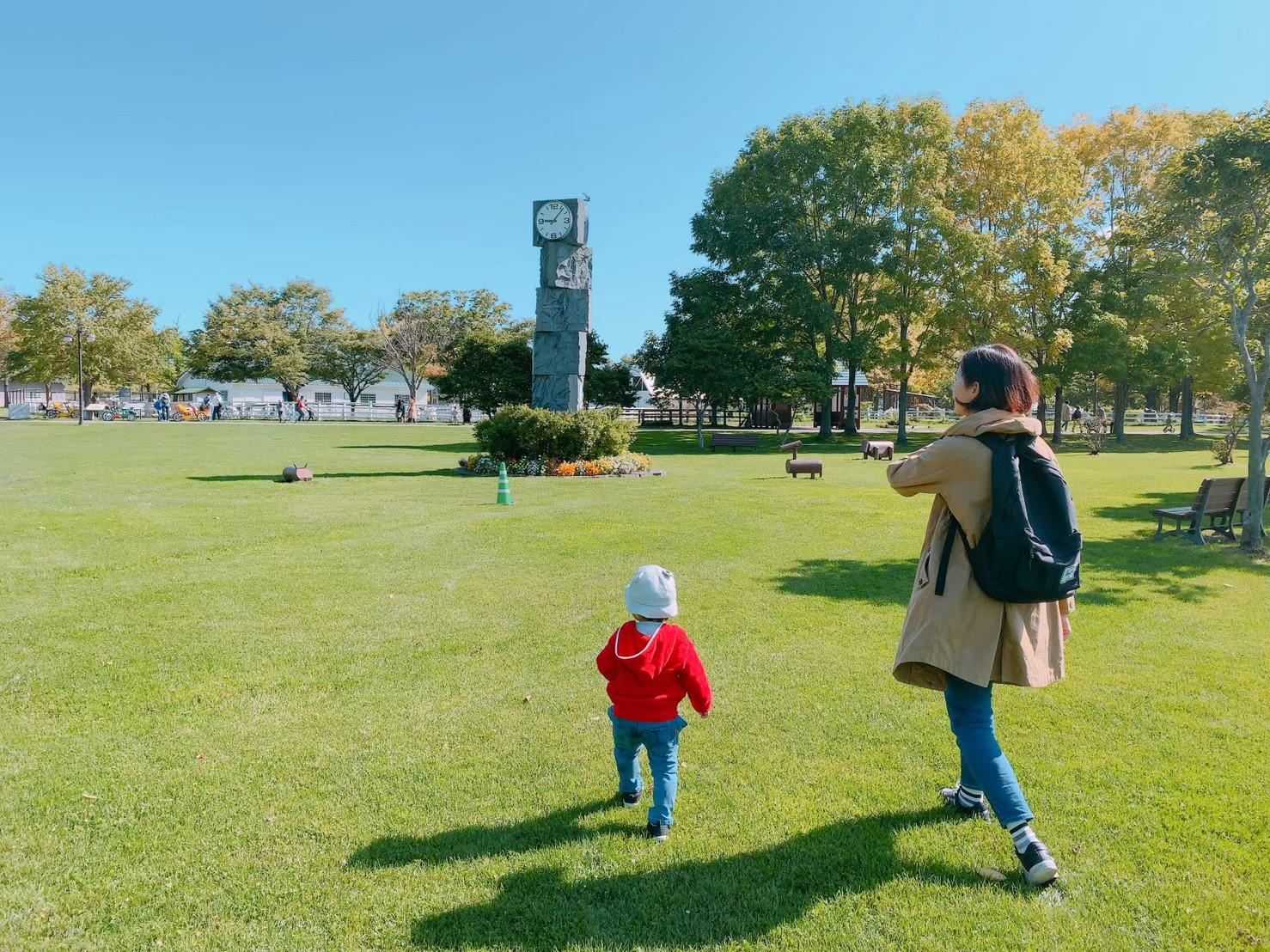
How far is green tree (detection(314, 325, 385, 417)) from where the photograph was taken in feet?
215

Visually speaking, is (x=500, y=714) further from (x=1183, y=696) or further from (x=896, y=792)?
(x=1183, y=696)

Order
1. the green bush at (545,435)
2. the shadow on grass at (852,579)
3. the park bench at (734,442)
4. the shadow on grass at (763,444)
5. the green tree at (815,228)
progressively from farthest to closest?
the green tree at (815,228) < the shadow on grass at (763,444) < the park bench at (734,442) < the green bush at (545,435) < the shadow on grass at (852,579)

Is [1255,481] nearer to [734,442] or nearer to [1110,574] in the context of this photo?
[1110,574]

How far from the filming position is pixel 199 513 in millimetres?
11695

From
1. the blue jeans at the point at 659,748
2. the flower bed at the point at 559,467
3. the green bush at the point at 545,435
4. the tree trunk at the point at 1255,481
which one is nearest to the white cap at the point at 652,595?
the blue jeans at the point at 659,748

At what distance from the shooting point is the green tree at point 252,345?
63.8 meters

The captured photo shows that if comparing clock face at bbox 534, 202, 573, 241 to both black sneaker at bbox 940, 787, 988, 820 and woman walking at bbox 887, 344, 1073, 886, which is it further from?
black sneaker at bbox 940, 787, 988, 820

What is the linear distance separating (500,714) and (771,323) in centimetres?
3320

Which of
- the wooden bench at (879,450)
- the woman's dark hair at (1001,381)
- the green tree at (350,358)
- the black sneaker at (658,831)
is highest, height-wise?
the green tree at (350,358)

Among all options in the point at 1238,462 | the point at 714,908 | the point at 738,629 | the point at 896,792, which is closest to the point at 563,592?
the point at 738,629

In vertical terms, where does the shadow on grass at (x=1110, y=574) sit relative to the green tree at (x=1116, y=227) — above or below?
below

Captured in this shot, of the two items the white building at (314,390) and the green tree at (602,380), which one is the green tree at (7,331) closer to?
the white building at (314,390)

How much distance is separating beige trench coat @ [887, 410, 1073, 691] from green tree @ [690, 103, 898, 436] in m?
31.7

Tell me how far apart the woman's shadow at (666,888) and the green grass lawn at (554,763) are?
15 mm
